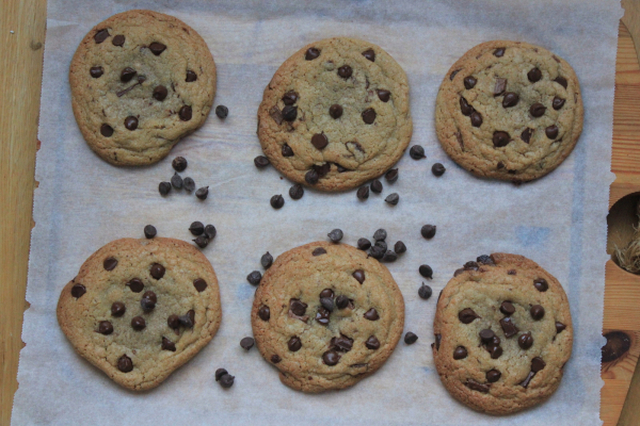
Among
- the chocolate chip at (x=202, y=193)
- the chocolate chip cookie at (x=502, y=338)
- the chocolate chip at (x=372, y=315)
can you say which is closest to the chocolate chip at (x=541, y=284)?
the chocolate chip cookie at (x=502, y=338)

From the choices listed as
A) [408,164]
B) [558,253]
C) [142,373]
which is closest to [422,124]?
[408,164]

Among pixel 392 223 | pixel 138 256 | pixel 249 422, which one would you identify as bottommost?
pixel 249 422

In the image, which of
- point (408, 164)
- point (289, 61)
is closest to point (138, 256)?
point (289, 61)

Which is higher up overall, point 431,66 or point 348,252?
point 431,66

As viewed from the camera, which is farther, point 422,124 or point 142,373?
point 422,124

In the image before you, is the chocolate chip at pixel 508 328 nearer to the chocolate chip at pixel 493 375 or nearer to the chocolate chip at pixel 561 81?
the chocolate chip at pixel 493 375

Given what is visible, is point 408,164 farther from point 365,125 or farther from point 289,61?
point 289,61
